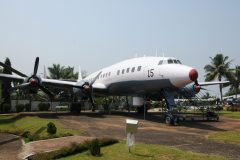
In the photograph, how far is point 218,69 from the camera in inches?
3209

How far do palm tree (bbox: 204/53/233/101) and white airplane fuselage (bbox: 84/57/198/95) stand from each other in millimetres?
51611

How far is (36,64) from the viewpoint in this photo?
1195 inches

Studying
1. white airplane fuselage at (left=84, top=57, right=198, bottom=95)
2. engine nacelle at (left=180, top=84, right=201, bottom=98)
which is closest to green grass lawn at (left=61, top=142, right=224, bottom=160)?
white airplane fuselage at (left=84, top=57, right=198, bottom=95)

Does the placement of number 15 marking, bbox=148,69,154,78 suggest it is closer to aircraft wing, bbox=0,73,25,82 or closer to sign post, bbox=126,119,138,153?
aircraft wing, bbox=0,73,25,82

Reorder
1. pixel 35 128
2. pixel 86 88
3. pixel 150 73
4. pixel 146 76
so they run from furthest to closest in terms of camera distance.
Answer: pixel 86 88 → pixel 146 76 → pixel 150 73 → pixel 35 128

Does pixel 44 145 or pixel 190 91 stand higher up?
pixel 190 91

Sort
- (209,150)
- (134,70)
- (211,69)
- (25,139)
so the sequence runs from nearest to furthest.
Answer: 1. (209,150)
2. (25,139)
3. (134,70)
4. (211,69)

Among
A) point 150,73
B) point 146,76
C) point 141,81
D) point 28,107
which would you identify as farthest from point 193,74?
point 28,107

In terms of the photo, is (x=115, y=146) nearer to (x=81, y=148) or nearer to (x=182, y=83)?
(x=81, y=148)

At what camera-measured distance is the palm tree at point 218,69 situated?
80.8 metres

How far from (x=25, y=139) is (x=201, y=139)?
9.02 m

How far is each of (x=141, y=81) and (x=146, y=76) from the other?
94cm

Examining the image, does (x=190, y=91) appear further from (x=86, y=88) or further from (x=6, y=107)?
(x=6, y=107)

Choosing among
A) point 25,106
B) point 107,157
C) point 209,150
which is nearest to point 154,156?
point 107,157
